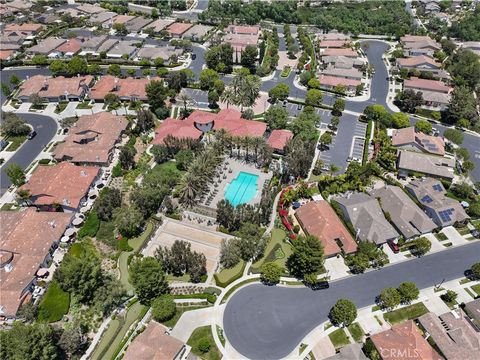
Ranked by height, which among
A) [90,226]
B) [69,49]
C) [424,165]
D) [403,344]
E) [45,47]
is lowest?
[403,344]

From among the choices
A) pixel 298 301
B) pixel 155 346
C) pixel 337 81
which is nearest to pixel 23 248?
pixel 155 346

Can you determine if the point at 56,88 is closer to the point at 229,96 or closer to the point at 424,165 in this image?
the point at 229,96

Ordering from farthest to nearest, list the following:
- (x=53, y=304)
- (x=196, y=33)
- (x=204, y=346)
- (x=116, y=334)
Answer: (x=196, y=33) < (x=53, y=304) < (x=116, y=334) < (x=204, y=346)

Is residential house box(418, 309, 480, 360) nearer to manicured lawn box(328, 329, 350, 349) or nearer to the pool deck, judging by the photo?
manicured lawn box(328, 329, 350, 349)

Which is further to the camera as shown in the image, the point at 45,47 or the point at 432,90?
the point at 45,47

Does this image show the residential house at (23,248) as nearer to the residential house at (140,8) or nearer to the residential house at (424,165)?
the residential house at (424,165)

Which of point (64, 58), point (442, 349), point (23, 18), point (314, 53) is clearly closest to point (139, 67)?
point (64, 58)

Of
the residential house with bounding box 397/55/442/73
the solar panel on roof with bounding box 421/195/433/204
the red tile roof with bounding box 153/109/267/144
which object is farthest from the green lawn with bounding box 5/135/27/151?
the residential house with bounding box 397/55/442/73

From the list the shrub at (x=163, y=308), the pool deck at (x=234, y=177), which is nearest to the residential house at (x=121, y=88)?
the pool deck at (x=234, y=177)
